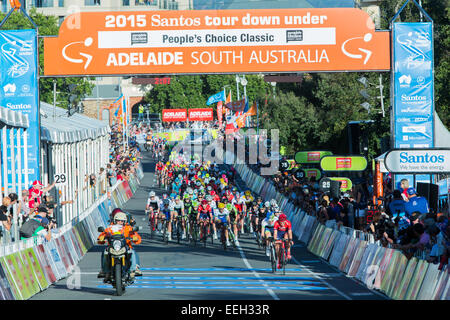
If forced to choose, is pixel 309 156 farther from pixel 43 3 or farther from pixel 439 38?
pixel 43 3

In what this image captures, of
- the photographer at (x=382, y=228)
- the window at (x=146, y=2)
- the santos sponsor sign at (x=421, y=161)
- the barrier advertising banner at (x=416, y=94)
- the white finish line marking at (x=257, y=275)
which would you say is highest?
the window at (x=146, y=2)

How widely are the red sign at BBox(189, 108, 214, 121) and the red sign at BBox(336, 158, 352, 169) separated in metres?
76.7

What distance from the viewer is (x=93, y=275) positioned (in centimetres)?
2019

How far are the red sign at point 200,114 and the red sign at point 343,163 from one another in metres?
76.7

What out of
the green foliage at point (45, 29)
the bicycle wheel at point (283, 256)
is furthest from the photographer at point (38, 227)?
the green foliage at point (45, 29)

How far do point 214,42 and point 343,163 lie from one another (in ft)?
23.5

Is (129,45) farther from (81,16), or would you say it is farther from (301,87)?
(301,87)

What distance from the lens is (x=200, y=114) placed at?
109938 millimetres

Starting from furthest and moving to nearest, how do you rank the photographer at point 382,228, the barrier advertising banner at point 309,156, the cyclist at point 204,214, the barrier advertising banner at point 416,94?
the barrier advertising banner at point 309,156 → the cyclist at point 204,214 → the barrier advertising banner at point 416,94 → the photographer at point 382,228

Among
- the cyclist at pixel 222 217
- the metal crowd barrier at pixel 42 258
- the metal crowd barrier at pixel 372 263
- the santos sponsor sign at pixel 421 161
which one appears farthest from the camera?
the cyclist at pixel 222 217

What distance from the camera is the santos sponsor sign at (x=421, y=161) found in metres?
20.4

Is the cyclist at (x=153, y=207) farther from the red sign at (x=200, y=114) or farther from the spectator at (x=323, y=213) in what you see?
the red sign at (x=200, y=114)
